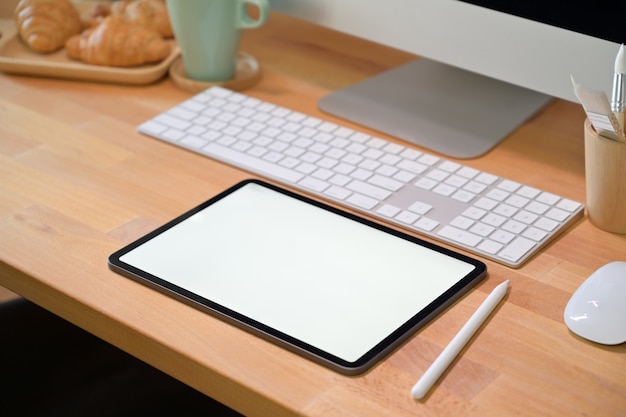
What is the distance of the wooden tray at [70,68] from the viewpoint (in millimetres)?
1169

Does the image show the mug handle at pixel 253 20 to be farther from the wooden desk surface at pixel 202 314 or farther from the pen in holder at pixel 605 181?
the pen in holder at pixel 605 181

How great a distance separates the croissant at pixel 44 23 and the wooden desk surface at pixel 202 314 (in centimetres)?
6

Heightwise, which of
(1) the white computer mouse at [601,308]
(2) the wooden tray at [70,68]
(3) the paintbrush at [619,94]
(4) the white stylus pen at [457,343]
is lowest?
(1) the white computer mouse at [601,308]

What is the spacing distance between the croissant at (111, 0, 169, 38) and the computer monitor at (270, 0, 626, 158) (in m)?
0.17

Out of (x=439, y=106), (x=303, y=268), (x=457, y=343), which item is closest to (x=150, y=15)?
→ (x=439, y=106)

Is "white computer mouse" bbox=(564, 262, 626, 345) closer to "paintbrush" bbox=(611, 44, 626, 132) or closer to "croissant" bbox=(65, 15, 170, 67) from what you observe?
"paintbrush" bbox=(611, 44, 626, 132)

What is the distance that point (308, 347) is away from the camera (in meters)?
0.70

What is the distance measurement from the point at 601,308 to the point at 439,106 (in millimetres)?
435

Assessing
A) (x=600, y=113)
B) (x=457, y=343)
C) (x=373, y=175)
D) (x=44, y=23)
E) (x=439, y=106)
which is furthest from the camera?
(x=44, y=23)

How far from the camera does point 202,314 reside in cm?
75

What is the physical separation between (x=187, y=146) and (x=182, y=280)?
0.27 m

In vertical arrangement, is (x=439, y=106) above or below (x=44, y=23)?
below

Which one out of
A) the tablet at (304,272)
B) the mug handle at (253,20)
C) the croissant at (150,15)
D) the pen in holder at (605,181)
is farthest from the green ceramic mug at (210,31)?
the pen in holder at (605,181)

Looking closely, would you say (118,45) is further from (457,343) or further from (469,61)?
(457,343)
